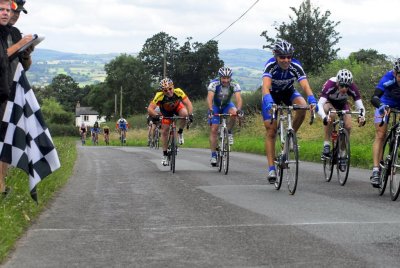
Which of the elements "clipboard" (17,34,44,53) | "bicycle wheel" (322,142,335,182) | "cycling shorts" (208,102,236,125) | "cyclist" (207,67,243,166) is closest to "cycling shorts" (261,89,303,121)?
"bicycle wheel" (322,142,335,182)

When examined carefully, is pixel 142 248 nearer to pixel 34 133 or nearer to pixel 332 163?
pixel 34 133

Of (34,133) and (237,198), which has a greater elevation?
(34,133)

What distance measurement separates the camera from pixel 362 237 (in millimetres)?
5906

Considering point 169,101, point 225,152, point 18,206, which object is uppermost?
point 169,101

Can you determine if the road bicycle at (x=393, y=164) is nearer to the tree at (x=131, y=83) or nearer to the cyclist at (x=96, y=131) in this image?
the cyclist at (x=96, y=131)

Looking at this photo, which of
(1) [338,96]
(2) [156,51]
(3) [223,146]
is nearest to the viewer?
(1) [338,96]

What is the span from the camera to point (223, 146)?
13445 millimetres

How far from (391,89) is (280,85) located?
1622mm

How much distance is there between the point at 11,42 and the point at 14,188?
7.12 ft

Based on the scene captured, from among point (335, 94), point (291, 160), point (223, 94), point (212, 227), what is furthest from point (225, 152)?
point (212, 227)

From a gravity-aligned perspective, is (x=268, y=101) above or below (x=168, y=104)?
above

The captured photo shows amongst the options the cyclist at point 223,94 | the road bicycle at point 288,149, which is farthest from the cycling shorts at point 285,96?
the cyclist at point 223,94

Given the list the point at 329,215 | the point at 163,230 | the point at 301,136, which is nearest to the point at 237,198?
the point at 329,215

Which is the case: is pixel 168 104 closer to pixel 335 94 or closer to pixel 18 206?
pixel 335 94
